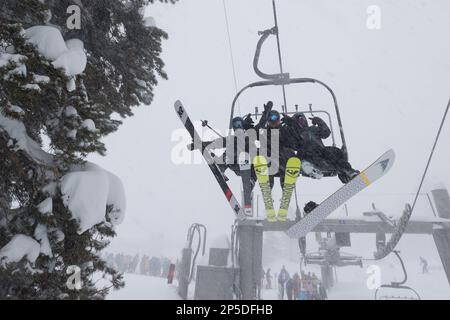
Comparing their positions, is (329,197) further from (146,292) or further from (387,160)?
(146,292)

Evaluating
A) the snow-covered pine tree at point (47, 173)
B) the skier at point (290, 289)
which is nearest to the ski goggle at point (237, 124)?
the snow-covered pine tree at point (47, 173)

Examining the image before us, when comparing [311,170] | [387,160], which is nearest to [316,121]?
[311,170]

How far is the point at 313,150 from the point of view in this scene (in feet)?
18.0

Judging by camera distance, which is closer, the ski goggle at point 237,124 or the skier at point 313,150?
the skier at point 313,150

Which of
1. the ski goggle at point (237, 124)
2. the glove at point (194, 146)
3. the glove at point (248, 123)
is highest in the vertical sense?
the glove at point (248, 123)

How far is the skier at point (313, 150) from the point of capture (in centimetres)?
540

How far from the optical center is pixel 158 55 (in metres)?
3.80

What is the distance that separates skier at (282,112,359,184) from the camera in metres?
5.40

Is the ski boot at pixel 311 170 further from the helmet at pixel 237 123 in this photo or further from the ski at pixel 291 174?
the helmet at pixel 237 123

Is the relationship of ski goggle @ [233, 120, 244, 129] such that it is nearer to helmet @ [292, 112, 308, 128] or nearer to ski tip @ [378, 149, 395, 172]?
helmet @ [292, 112, 308, 128]

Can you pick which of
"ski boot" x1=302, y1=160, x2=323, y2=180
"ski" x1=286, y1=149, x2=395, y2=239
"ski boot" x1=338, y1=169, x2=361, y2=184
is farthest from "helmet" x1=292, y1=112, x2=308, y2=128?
"ski" x1=286, y1=149, x2=395, y2=239

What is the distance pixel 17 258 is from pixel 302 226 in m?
5.27
